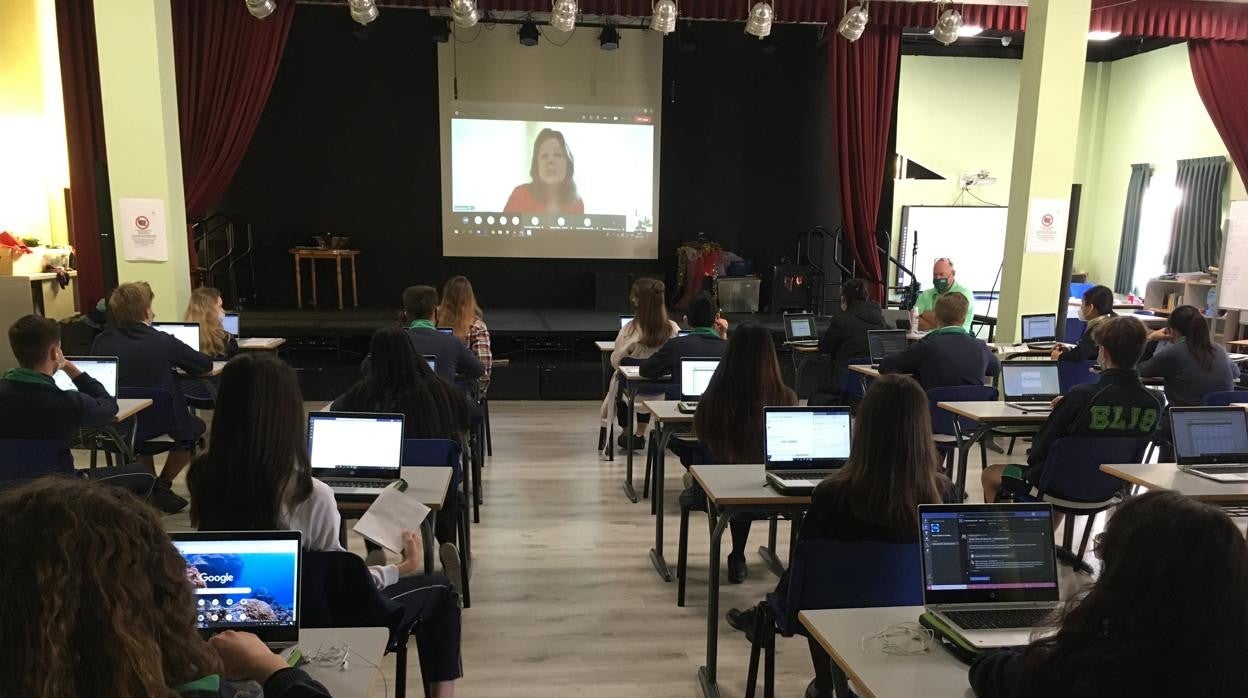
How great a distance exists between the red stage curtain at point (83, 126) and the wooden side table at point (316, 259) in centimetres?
225

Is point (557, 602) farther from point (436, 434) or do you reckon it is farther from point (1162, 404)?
point (1162, 404)

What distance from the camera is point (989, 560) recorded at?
1962mm

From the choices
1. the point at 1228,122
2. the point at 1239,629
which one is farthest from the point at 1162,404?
the point at 1228,122

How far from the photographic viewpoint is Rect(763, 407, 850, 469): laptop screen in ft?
10.2

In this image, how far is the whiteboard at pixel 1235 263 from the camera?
28.2 feet

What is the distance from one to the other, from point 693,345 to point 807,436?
67.1 inches

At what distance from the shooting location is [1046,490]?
364 cm

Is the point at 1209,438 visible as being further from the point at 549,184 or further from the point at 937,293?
the point at 549,184

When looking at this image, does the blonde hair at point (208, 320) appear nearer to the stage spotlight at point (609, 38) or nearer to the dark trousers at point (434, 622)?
the dark trousers at point (434, 622)

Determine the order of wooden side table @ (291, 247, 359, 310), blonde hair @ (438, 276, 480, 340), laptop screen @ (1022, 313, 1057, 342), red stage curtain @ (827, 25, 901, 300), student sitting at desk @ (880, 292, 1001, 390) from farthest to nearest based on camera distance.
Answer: wooden side table @ (291, 247, 359, 310) → red stage curtain @ (827, 25, 901, 300) → laptop screen @ (1022, 313, 1057, 342) → blonde hair @ (438, 276, 480, 340) → student sitting at desk @ (880, 292, 1001, 390)

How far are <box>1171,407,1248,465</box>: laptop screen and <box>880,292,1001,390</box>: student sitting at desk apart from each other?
1568 millimetres

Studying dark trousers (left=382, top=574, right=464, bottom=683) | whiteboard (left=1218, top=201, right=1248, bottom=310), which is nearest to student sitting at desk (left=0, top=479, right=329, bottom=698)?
dark trousers (left=382, top=574, right=464, bottom=683)

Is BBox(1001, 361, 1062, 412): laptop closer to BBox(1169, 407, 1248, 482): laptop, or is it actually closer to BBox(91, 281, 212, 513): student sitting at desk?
BBox(1169, 407, 1248, 482): laptop

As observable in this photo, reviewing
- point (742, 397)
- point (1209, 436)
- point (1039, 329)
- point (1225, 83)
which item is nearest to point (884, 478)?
point (742, 397)
